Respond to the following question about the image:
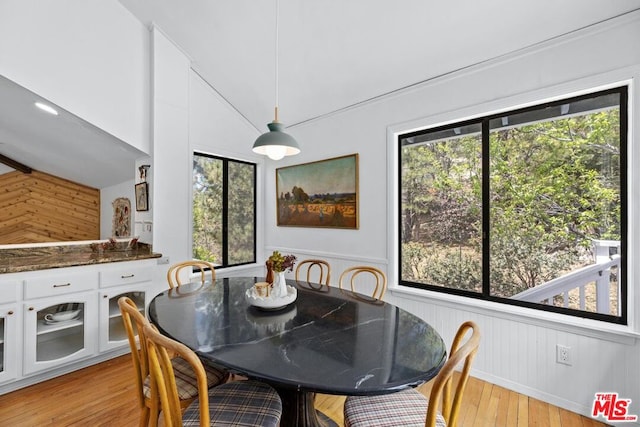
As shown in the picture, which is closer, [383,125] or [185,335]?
[185,335]

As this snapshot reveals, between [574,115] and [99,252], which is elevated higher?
[574,115]

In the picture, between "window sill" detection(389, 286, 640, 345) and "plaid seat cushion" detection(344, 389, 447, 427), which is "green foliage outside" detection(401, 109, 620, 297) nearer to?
"window sill" detection(389, 286, 640, 345)

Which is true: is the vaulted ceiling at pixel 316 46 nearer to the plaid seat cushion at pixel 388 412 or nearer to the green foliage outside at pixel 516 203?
the green foliage outside at pixel 516 203

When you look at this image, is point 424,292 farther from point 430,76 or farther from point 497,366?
point 430,76

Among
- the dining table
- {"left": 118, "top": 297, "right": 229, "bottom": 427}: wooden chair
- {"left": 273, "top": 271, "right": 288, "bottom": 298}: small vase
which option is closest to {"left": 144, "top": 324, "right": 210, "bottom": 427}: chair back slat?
the dining table

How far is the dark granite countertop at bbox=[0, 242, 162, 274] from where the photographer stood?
7.49ft

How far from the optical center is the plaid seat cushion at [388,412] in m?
1.21

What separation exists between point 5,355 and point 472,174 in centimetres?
386

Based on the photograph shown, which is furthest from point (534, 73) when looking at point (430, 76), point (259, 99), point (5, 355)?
point (5, 355)

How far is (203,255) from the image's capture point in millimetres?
3629

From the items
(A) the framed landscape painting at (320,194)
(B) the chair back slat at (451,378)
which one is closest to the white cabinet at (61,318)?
(A) the framed landscape painting at (320,194)

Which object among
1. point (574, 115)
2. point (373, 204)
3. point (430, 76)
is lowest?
point (373, 204)

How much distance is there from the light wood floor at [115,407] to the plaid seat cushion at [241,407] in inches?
32.2

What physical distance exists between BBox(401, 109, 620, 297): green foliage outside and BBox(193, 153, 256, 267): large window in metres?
2.21
